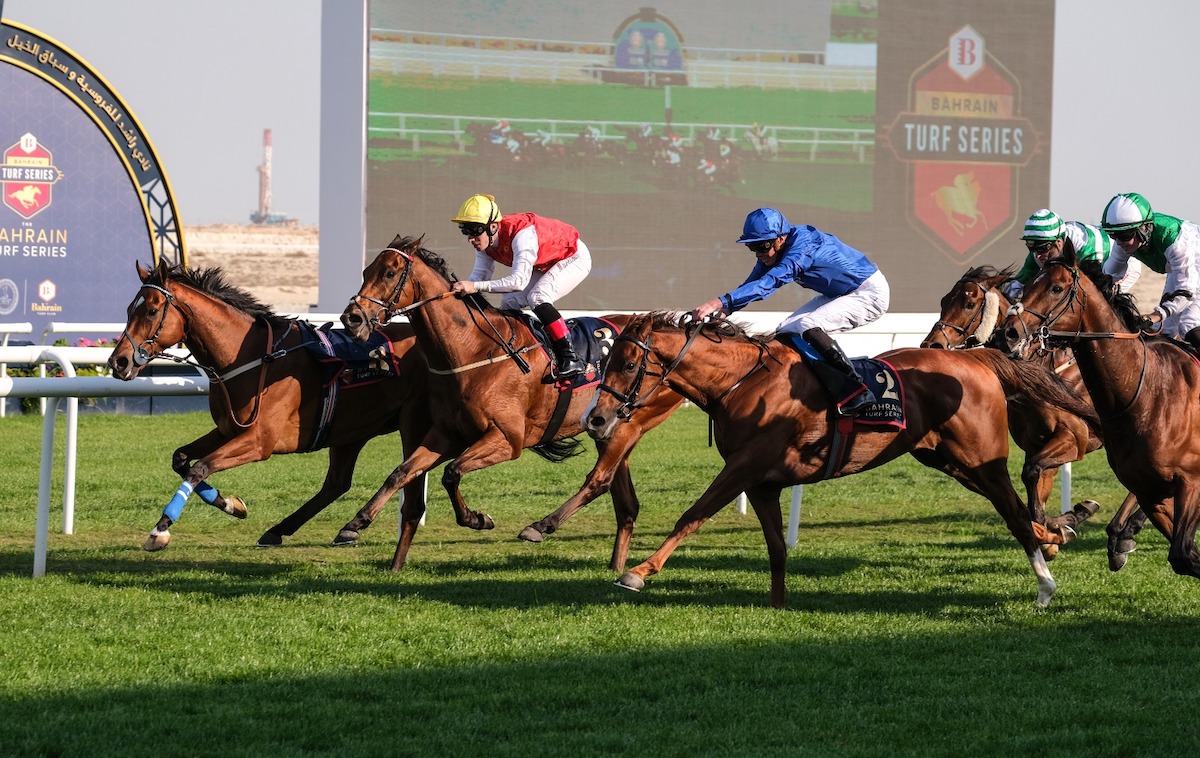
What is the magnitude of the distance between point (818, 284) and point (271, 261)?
51402 millimetres

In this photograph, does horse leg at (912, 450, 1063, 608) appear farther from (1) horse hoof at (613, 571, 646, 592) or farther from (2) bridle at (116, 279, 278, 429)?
(2) bridle at (116, 279, 278, 429)

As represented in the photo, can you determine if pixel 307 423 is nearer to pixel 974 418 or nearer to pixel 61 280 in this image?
pixel 974 418

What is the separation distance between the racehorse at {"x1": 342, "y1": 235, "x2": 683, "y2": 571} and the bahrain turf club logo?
486 inches

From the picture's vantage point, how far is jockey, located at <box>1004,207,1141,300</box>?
6.76m

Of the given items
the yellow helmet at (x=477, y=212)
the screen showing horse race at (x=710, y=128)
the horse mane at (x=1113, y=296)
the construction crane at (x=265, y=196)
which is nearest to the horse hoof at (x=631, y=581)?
the horse mane at (x=1113, y=296)

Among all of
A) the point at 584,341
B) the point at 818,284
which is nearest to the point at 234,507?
the point at 584,341

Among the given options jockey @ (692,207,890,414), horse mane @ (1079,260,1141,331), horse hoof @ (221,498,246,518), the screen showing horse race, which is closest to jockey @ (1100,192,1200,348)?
horse mane @ (1079,260,1141,331)

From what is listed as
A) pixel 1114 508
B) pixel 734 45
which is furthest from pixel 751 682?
pixel 734 45

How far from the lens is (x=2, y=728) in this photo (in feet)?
12.7

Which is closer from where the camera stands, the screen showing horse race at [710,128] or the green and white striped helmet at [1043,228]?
the green and white striped helmet at [1043,228]

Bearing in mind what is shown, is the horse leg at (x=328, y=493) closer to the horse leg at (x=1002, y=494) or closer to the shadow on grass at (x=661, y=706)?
the shadow on grass at (x=661, y=706)

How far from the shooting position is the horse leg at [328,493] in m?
Result: 7.04

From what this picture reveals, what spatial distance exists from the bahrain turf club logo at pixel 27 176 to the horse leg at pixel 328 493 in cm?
1194

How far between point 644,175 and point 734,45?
2.97 meters
